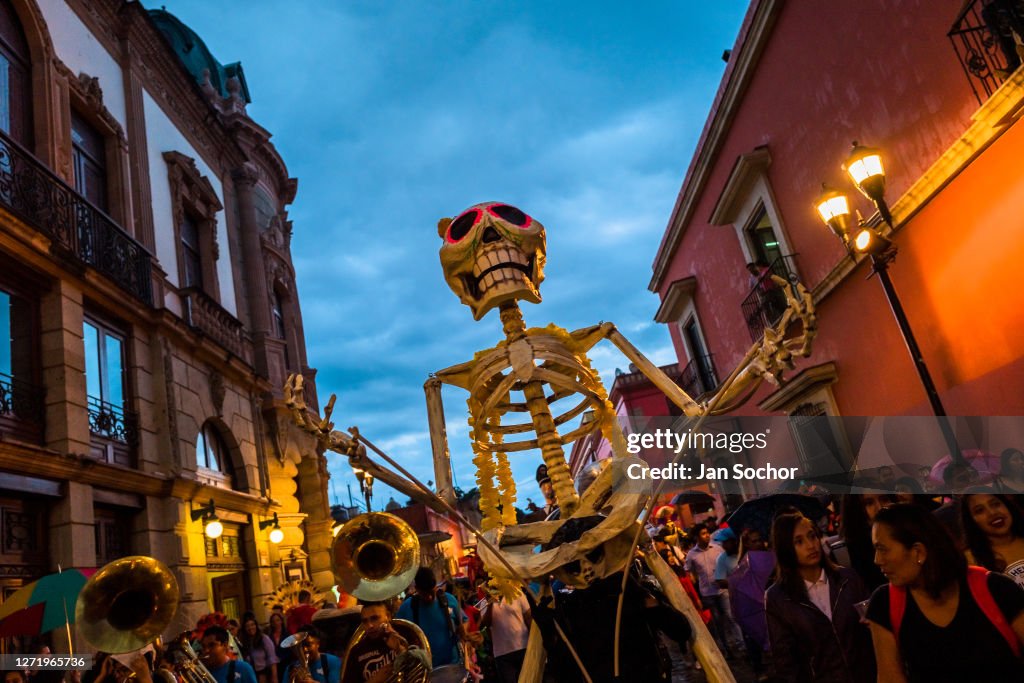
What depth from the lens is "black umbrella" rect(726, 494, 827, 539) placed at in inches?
207

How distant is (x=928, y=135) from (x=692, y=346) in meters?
12.0

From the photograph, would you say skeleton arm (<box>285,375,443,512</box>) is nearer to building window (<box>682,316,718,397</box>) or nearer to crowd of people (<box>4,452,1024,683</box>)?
crowd of people (<box>4,452,1024,683</box>)

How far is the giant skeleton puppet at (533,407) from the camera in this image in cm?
254

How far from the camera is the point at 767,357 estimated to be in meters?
2.45

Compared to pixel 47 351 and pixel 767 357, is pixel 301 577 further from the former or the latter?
pixel 767 357

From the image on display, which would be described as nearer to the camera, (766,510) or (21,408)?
(766,510)

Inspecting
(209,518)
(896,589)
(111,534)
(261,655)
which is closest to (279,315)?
(209,518)

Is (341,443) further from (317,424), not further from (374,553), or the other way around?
(374,553)

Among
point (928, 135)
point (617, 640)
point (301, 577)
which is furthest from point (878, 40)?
point (301, 577)

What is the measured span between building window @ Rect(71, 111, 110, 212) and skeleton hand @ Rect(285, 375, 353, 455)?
10.00 metres

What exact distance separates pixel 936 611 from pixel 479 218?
244cm

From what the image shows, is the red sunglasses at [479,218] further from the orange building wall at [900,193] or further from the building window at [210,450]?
the building window at [210,450]

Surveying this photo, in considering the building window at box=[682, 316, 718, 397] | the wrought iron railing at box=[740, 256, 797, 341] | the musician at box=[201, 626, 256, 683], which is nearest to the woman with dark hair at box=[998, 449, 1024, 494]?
the musician at box=[201, 626, 256, 683]

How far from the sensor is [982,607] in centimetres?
230
